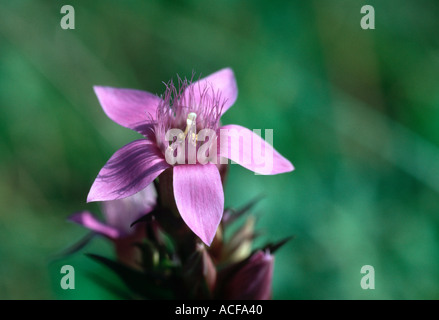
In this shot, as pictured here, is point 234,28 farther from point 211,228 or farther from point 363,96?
point 211,228

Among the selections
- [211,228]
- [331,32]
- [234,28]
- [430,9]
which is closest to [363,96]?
[331,32]

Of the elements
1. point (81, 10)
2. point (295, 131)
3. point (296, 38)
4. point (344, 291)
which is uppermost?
point (81, 10)

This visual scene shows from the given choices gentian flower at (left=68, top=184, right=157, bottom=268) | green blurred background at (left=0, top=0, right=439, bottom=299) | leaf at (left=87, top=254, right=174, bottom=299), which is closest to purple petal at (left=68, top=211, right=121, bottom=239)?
gentian flower at (left=68, top=184, right=157, bottom=268)

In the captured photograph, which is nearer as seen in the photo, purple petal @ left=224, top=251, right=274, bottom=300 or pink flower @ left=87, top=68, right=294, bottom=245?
pink flower @ left=87, top=68, right=294, bottom=245

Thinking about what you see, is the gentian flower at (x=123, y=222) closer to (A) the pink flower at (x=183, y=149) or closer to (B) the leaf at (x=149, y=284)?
(B) the leaf at (x=149, y=284)

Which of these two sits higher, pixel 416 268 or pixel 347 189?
pixel 347 189

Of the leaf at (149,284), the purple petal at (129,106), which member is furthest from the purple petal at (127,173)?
the leaf at (149,284)

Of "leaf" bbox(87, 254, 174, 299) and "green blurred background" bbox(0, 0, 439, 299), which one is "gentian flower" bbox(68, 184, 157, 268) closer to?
"leaf" bbox(87, 254, 174, 299)
